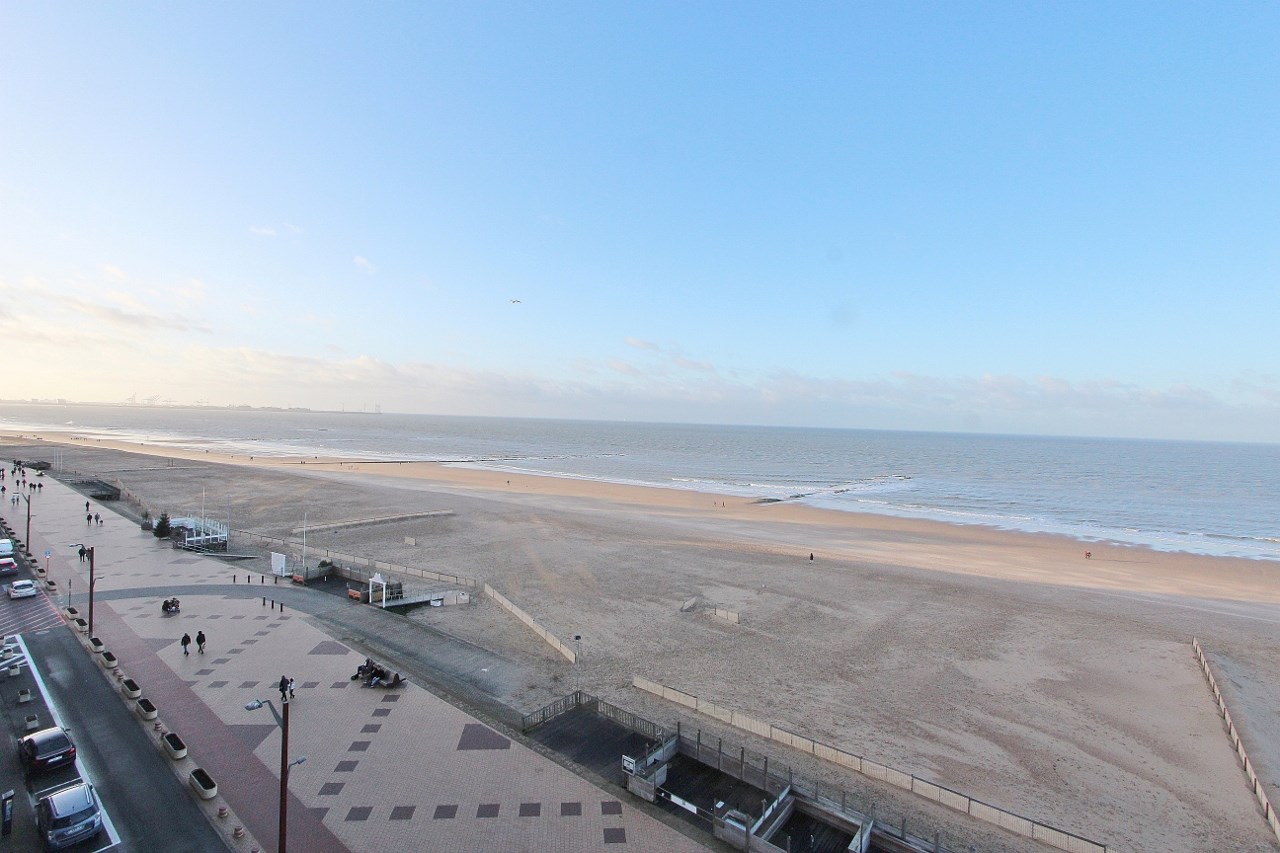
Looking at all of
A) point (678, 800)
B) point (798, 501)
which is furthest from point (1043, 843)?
point (798, 501)

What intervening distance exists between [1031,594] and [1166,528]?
43.1 meters

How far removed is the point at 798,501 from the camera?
78.7 meters

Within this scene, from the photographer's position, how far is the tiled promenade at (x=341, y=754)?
44.2 feet

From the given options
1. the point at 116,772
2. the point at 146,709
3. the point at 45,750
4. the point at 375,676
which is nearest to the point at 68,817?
the point at 116,772

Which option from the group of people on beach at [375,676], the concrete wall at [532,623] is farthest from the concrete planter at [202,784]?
the concrete wall at [532,623]

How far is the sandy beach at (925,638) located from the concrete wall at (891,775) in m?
0.58

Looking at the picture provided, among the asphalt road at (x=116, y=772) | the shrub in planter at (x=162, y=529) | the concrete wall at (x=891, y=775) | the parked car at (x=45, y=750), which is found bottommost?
the concrete wall at (x=891, y=775)

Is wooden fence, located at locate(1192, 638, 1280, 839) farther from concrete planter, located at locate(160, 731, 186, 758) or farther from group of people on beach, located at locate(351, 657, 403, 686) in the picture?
concrete planter, located at locate(160, 731, 186, 758)

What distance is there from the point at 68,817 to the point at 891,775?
64.0 feet

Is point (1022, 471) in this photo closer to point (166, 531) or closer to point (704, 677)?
point (704, 677)

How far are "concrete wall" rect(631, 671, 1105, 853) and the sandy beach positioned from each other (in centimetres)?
58

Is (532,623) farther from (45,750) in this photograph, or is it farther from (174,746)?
(45,750)

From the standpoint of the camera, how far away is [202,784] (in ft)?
46.5

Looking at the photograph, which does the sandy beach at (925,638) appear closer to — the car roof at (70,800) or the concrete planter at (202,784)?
the concrete planter at (202,784)
